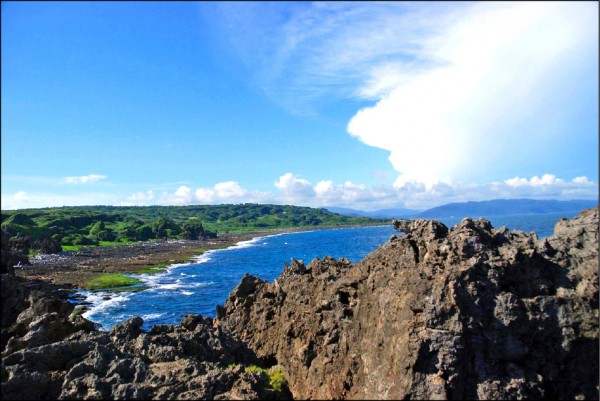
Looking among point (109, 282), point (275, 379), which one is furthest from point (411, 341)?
point (109, 282)

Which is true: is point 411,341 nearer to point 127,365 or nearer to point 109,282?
point 127,365

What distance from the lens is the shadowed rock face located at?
16156 millimetres

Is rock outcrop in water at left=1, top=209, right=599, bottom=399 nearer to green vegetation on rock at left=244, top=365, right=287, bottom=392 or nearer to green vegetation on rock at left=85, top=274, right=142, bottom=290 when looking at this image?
green vegetation on rock at left=244, top=365, right=287, bottom=392

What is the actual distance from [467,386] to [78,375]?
17.1m

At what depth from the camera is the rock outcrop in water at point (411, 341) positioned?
53.6ft

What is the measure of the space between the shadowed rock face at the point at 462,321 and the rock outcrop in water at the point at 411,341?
51 mm

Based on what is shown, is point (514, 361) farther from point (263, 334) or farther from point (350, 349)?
point (263, 334)

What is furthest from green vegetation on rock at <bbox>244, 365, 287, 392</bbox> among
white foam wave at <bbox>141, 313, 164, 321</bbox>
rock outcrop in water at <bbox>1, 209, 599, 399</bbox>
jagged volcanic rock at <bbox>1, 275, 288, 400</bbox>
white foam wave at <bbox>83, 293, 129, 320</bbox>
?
white foam wave at <bbox>83, 293, 129, 320</bbox>

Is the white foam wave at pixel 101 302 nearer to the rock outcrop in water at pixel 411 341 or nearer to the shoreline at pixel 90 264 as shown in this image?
the shoreline at pixel 90 264

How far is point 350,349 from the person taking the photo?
1980 cm

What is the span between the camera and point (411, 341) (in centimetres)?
1648

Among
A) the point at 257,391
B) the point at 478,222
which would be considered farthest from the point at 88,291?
the point at 478,222

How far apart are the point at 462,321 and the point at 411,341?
236cm

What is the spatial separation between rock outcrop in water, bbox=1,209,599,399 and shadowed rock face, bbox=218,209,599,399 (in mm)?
51
